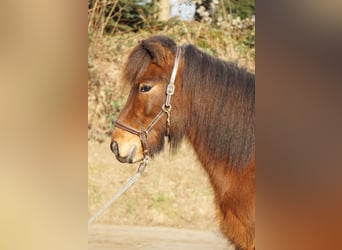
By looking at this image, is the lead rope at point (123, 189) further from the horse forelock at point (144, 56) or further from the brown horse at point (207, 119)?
the horse forelock at point (144, 56)

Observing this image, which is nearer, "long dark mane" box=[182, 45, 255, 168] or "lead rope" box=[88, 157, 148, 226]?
"long dark mane" box=[182, 45, 255, 168]

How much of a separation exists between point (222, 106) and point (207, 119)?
0.48ft

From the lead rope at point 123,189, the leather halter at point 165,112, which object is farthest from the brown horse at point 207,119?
the lead rope at point 123,189

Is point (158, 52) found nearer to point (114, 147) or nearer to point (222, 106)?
point (222, 106)

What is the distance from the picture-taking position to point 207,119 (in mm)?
3271

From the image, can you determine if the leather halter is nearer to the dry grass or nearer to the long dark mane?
the long dark mane

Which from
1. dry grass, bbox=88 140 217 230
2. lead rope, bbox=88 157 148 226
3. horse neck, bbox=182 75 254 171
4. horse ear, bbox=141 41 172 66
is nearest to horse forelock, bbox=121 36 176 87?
horse ear, bbox=141 41 172 66

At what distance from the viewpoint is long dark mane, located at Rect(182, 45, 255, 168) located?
3246 millimetres

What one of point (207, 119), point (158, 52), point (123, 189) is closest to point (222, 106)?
point (207, 119)

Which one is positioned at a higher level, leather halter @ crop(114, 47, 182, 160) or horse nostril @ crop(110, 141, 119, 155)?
leather halter @ crop(114, 47, 182, 160)
